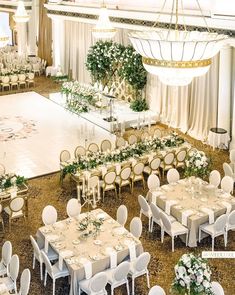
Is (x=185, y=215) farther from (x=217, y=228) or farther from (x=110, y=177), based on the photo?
(x=110, y=177)

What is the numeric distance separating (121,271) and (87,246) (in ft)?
3.10

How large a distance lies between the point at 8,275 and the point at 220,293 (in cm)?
366

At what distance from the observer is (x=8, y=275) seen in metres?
8.72

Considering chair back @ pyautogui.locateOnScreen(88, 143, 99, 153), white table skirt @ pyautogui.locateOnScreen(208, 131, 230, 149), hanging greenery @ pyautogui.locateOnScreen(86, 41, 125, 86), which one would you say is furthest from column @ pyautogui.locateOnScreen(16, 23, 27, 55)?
white table skirt @ pyautogui.locateOnScreen(208, 131, 230, 149)

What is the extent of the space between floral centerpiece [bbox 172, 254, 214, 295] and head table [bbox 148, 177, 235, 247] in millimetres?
3041

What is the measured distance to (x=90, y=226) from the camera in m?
9.62

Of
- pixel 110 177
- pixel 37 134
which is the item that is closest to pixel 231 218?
pixel 110 177

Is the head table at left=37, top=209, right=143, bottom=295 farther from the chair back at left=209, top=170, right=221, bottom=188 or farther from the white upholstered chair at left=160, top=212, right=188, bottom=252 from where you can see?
Result: the chair back at left=209, top=170, right=221, bottom=188

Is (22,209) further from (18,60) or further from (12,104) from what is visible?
(18,60)

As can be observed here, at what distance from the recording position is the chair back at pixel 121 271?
27.3ft

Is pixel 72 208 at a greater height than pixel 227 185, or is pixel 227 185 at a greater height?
pixel 227 185

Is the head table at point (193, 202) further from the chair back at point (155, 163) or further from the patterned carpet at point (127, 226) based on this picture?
the chair back at point (155, 163)

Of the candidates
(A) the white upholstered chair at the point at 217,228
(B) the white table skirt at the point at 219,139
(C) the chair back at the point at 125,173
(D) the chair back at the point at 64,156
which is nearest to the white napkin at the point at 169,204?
(A) the white upholstered chair at the point at 217,228

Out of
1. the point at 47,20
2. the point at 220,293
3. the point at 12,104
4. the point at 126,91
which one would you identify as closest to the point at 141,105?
the point at 126,91
